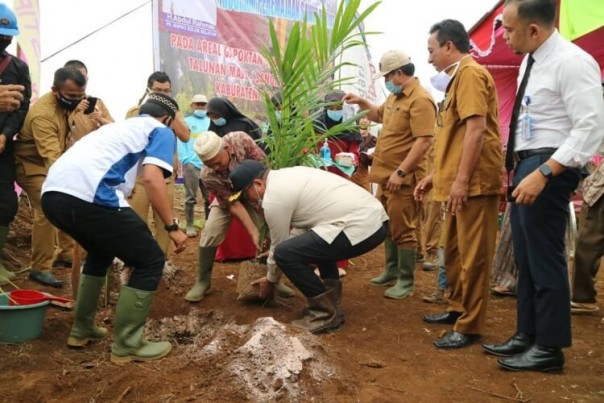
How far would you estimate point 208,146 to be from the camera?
3582mm

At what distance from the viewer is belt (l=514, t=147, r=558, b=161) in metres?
2.59

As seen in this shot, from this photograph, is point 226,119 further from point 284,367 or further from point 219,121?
point 284,367

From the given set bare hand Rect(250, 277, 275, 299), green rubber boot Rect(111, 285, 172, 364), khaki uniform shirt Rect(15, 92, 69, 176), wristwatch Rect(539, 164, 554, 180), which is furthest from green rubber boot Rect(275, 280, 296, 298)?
wristwatch Rect(539, 164, 554, 180)

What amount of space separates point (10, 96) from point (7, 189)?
0.76 metres

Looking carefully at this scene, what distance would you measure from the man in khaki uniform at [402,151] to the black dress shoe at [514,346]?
1259 millimetres

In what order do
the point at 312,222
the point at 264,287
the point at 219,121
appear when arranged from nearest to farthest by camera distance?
the point at 312,222
the point at 264,287
the point at 219,121

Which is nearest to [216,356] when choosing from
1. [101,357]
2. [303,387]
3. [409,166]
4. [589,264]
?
[303,387]

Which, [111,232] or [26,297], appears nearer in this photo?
[111,232]

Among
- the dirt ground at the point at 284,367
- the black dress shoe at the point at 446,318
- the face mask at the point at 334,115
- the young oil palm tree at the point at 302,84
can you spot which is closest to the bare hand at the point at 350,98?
the young oil palm tree at the point at 302,84

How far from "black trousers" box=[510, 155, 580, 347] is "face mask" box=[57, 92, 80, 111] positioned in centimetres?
335

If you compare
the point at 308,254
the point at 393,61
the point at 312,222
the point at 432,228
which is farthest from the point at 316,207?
the point at 432,228

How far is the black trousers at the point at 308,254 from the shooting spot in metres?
3.29

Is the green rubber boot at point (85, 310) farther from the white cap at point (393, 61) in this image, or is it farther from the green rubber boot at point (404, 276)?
the white cap at point (393, 61)

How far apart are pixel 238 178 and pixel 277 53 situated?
1.13 meters
